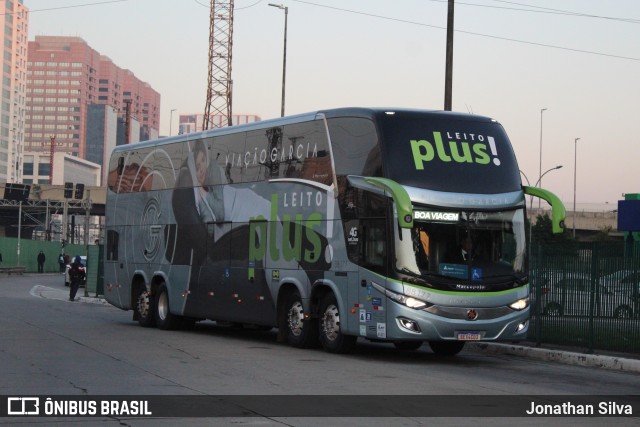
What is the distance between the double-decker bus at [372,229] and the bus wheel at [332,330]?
0.02m

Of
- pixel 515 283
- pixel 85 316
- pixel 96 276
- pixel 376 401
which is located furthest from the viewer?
pixel 96 276

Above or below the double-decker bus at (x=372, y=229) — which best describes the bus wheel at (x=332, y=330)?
below

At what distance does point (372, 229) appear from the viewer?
720 inches

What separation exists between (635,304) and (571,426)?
864 cm

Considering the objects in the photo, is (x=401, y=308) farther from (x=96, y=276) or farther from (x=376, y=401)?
(x=96, y=276)

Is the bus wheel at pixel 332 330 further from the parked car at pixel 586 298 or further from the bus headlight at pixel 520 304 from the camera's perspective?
the parked car at pixel 586 298

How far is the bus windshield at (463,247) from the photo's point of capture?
58.6 feet

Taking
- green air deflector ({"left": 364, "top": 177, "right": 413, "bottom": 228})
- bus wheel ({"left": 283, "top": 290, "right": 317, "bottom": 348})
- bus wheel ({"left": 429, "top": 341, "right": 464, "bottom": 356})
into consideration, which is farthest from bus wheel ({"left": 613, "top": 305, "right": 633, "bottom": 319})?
bus wheel ({"left": 283, "top": 290, "right": 317, "bottom": 348})

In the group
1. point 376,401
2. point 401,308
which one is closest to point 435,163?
point 401,308

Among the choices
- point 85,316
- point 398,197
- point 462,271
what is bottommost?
point 85,316

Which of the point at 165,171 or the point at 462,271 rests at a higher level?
the point at 165,171

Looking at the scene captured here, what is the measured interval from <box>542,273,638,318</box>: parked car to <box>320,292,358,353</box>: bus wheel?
414 cm

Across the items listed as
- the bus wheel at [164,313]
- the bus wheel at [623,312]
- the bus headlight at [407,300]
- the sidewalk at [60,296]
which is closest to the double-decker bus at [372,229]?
the bus headlight at [407,300]

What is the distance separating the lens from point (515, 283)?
1858cm
